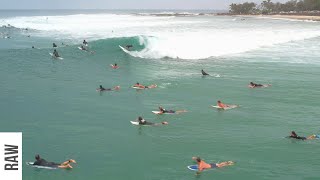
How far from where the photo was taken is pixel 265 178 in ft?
59.0

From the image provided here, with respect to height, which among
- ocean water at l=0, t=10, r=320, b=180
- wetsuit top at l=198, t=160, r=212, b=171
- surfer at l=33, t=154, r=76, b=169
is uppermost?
ocean water at l=0, t=10, r=320, b=180

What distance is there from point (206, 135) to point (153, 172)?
5.53 m

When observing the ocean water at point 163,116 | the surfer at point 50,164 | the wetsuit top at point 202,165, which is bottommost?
the wetsuit top at point 202,165

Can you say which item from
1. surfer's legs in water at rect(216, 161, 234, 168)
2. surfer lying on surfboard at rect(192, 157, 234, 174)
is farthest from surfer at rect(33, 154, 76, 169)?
surfer's legs in water at rect(216, 161, 234, 168)

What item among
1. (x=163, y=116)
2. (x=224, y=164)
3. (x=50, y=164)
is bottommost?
(x=224, y=164)

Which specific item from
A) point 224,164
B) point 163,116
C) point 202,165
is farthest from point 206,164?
point 163,116

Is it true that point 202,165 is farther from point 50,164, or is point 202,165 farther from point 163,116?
point 163,116

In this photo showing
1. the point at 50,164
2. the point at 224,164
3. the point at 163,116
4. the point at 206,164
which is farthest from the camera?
the point at 163,116

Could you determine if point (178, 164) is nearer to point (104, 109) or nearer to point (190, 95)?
point (104, 109)

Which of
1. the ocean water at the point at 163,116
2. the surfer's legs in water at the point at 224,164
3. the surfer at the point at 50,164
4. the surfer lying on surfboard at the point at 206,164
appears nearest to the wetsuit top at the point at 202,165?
the surfer lying on surfboard at the point at 206,164

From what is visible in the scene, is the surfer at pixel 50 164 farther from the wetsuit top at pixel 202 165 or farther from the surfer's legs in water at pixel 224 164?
the surfer's legs in water at pixel 224 164

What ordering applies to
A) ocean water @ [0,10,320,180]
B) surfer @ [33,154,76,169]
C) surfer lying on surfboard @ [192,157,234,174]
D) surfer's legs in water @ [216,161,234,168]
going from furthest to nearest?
ocean water @ [0,10,320,180]
surfer's legs in water @ [216,161,234,168]
surfer lying on surfboard @ [192,157,234,174]
surfer @ [33,154,76,169]

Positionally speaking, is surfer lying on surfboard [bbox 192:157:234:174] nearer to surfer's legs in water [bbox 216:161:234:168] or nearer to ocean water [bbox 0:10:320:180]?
surfer's legs in water [bbox 216:161:234:168]

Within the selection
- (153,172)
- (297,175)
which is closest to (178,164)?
(153,172)
